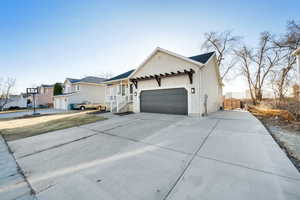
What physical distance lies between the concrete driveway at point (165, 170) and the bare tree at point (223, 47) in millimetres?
19641

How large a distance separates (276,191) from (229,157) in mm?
1082

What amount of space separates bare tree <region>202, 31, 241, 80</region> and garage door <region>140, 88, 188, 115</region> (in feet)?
49.8

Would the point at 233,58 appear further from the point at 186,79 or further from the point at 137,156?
the point at 137,156

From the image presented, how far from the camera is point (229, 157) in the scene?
2.80 meters

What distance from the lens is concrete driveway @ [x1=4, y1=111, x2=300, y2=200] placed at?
1.79 m

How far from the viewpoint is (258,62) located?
715 inches

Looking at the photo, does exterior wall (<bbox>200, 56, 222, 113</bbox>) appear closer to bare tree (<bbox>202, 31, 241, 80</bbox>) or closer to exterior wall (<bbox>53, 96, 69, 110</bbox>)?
bare tree (<bbox>202, 31, 241, 80</bbox>)

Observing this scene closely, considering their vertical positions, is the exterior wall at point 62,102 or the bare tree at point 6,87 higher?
the bare tree at point 6,87

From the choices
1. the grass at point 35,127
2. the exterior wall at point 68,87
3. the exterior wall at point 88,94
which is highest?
the exterior wall at point 68,87

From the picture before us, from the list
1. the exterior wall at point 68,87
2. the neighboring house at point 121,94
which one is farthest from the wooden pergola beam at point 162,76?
the exterior wall at point 68,87

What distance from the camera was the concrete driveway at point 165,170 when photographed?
1.79m

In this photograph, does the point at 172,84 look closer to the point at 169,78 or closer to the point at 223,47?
the point at 169,78

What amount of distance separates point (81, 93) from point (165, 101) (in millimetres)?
18145

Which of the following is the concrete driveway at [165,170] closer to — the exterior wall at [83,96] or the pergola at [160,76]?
the pergola at [160,76]
